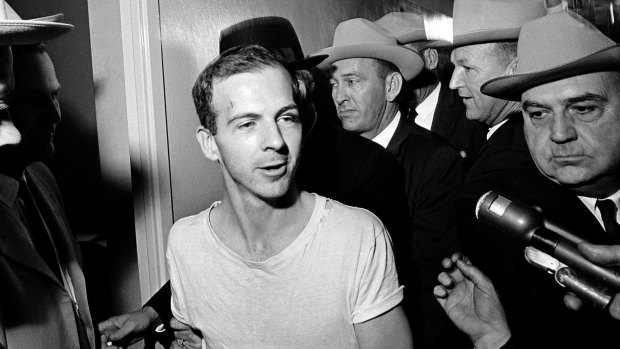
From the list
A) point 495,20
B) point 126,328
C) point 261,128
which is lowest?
point 126,328

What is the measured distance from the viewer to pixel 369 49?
246 cm

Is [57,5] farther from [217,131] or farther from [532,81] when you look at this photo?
[532,81]

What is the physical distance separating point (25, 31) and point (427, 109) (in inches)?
81.2

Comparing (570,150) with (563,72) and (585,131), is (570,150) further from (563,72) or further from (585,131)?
(563,72)

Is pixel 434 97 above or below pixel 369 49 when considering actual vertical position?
below

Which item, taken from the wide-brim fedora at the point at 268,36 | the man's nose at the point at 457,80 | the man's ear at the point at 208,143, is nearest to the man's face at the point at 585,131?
the man's nose at the point at 457,80

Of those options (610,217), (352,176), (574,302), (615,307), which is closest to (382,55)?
(352,176)

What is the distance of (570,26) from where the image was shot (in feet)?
5.40

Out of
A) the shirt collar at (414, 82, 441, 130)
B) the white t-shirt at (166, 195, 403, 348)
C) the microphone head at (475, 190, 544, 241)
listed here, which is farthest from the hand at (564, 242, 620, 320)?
the shirt collar at (414, 82, 441, 130)

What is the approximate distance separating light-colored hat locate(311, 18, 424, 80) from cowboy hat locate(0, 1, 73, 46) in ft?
4.68

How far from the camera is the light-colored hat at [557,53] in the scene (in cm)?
155

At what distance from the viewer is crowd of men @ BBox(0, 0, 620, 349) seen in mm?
1385

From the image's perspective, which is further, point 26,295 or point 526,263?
point 526,263

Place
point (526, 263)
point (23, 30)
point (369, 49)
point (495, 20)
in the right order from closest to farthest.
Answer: point (23, 30)
point (526, 263)
point (495, 20)
point (369, 49)
